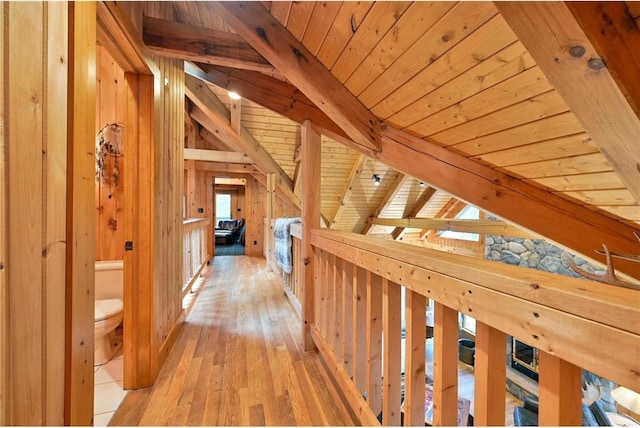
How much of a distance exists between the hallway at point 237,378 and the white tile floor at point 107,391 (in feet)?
0.17

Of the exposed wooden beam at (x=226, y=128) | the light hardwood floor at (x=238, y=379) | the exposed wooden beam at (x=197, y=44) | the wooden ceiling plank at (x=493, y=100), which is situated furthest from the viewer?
the exposed wooden beam at (x=226, y=128)

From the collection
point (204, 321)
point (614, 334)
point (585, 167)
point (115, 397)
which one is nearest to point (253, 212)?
point (204, 321)

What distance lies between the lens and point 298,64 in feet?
4.91

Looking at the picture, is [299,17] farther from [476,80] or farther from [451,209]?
[451,209]

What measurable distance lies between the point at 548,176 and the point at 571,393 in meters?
1.33

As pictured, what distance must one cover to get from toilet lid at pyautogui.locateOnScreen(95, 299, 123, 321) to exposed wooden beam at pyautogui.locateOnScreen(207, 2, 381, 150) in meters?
2.01

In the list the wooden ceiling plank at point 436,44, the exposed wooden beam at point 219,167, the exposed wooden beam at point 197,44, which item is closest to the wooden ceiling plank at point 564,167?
the wooden ceiling plank at point 436,44

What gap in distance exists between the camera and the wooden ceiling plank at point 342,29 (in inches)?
43.1

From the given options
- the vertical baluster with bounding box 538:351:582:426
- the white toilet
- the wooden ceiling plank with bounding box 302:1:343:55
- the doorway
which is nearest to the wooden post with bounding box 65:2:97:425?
the wooden ceiling plank with bounding box 302:1:343:55

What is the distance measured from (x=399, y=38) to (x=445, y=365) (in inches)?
49.7

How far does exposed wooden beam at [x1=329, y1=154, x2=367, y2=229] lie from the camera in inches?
189

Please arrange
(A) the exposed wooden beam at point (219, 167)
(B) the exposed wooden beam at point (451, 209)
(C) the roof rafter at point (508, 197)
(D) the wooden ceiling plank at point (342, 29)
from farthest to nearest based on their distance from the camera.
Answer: (B) the exposed wooden beam at point (451, 209) → (A) the exposed wooden beam at point (219, 167) → (C) the roof rafter at point (508, 197) → (D) the wooden ceiling plank at point (342, 29)

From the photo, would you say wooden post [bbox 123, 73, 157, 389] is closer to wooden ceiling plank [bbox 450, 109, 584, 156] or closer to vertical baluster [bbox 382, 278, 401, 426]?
vertical baluster [bbox 382, 278, 401, 426]

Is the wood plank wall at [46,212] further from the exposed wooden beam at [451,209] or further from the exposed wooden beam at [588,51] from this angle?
the exposed wooden beam at [451,209]
